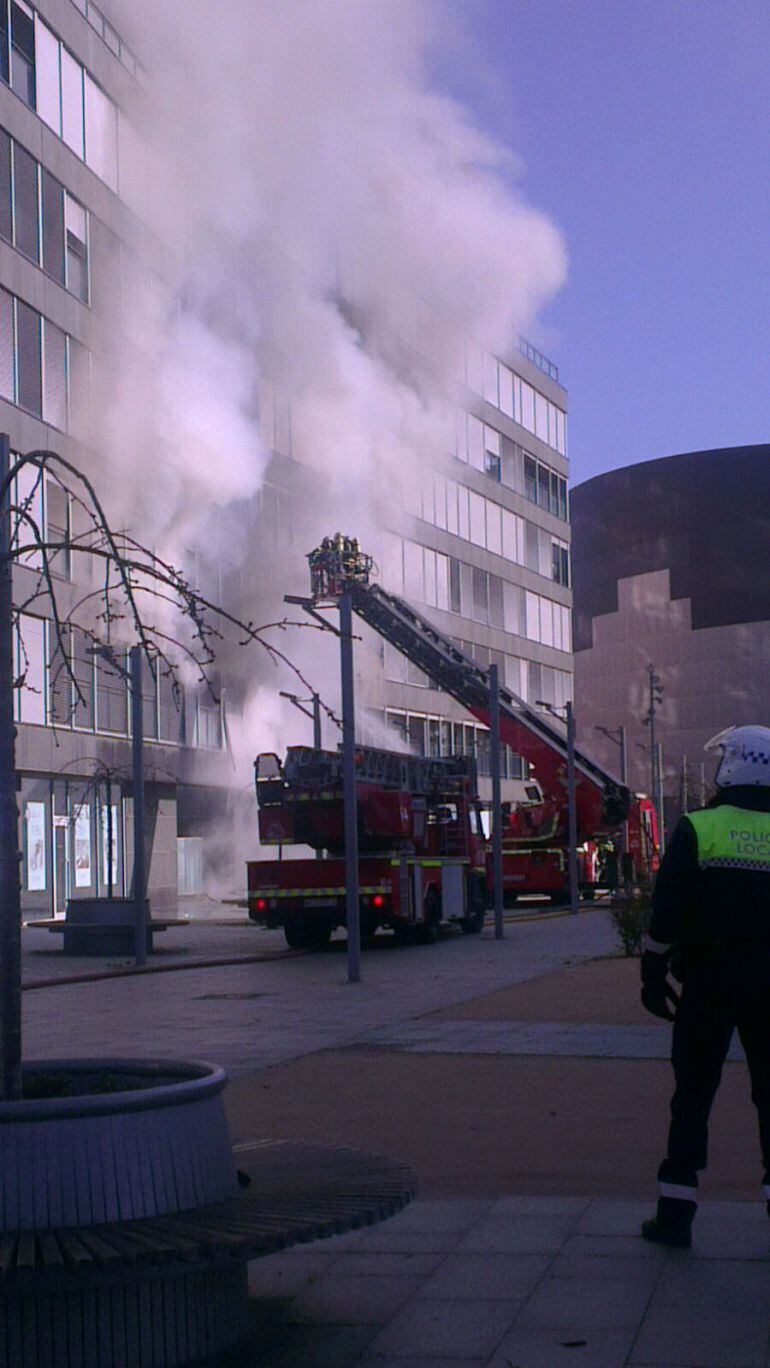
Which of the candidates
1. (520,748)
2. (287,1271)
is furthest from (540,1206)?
(520,748)

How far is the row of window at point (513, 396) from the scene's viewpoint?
2314 inches

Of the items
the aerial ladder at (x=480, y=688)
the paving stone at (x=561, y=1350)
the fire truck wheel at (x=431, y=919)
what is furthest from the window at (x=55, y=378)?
the paving stone at (x=561, y=1350)

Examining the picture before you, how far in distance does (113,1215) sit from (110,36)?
36704 mm

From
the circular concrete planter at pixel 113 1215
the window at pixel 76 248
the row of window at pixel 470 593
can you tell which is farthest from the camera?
the row of window at pixel 470 593

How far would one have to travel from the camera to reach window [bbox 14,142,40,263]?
32969 millimetres

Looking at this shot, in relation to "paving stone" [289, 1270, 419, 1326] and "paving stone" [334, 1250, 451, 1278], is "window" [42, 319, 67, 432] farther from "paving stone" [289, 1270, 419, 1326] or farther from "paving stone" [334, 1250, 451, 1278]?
"paving stone" [289, 1270, 419, 1326]

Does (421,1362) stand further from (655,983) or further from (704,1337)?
(655,983)

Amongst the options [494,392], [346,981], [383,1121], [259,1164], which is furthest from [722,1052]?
[494,392]

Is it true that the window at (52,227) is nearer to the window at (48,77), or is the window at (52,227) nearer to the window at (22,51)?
the window at (48,77)

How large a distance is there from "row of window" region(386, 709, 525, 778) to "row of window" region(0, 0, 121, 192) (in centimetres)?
1895

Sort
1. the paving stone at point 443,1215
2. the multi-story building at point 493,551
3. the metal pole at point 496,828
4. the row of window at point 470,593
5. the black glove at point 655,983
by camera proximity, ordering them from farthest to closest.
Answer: the multi-story building at point 493,551 < the row of window at point 470,593 < the metal pole at point 496,828 < the paving stone at point 443,1215 < the black glove at point 655,983

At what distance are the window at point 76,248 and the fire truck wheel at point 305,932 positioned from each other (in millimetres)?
16035

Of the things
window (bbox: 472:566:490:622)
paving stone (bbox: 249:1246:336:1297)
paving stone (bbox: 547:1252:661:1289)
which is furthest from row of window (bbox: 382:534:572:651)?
paving stone (bbox: 547:1252:661:1289)

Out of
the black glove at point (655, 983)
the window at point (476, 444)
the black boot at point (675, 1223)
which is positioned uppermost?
the window at point (476, 444)
